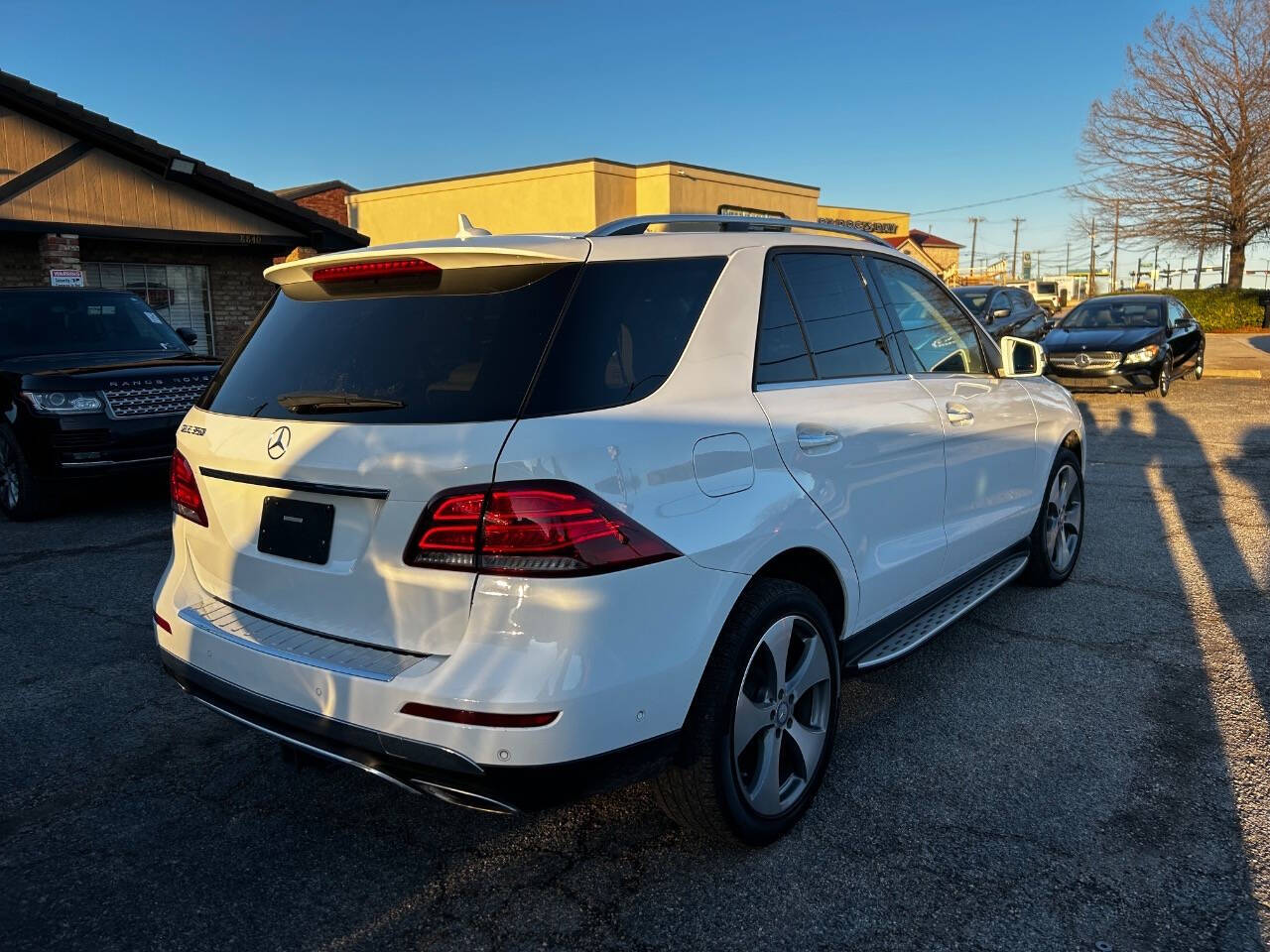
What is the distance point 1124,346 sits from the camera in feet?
46.6

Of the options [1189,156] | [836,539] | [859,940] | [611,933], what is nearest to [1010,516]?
[836,539]

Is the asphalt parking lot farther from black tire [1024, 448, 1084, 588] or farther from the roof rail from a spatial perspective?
the roof rail

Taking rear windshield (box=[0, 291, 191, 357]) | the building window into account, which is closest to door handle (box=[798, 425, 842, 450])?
rear windshield (box=[0, 291, 191, 357])

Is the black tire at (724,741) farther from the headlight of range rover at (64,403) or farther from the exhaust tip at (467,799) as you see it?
the headlight of range rover at (64,403)

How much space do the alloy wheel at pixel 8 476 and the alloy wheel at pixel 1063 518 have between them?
7.22 meters

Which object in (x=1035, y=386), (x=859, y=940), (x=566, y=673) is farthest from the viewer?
(x=1035, y=386)

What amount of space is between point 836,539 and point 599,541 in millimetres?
1037

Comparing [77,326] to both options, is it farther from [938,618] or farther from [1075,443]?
[1075,443]

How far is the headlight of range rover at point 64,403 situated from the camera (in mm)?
6941

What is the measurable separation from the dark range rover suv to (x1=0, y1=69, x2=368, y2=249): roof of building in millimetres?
7951

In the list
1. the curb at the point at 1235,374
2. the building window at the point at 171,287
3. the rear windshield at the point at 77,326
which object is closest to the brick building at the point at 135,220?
the building window at the point at 171,287

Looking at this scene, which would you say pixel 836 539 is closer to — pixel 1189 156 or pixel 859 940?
pixel 859 940

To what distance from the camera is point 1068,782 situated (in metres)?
3.19

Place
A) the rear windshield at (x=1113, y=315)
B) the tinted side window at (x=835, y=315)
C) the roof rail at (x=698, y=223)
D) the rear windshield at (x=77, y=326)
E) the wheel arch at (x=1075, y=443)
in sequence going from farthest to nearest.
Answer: the rear windshield at (x=1113, y=315)
the rear windshield at (x=77, y=326)
the wheel arch at (x=1075, y=443)
the tinted side window at (x=835, y=315)
the roof rail at (x=698, y=223)
